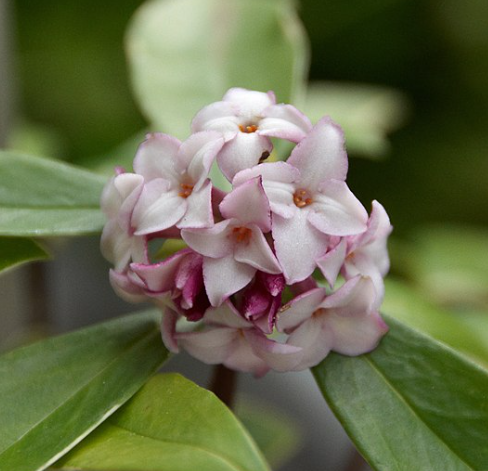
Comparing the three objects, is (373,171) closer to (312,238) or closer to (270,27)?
(270,27)

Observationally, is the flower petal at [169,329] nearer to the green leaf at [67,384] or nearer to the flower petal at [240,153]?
the green leaf at [67,384]

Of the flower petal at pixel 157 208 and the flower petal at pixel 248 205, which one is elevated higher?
the flower petal at pixel 248 205

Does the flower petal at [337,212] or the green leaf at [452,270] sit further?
the green leaf at [452,270]

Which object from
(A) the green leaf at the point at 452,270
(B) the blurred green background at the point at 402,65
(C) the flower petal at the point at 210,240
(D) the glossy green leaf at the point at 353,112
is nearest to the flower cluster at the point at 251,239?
(C) the flower petal at the point at 210,240

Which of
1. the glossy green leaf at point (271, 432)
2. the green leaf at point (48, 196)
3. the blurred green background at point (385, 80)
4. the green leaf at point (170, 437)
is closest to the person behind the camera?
the green leaf at point (170, 437)

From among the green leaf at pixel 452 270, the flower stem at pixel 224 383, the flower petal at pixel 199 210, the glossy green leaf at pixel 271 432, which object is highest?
the flower petal at pixel 199 210

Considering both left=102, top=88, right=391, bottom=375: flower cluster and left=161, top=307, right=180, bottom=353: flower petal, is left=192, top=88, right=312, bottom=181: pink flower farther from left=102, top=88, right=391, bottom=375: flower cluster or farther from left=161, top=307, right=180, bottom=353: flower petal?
left=161, top=307, right=180, bottom=353: flower petal

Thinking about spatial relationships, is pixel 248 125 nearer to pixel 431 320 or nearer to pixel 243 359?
pixel 243 359
